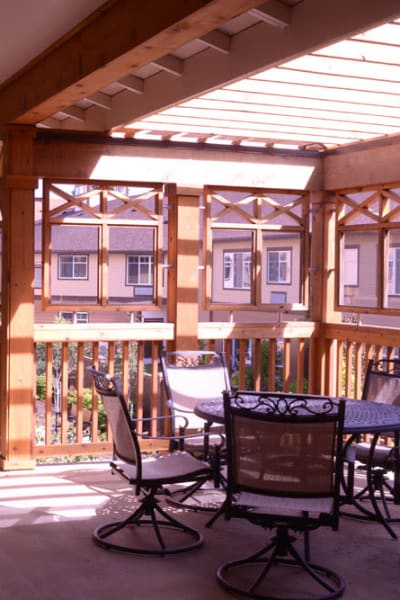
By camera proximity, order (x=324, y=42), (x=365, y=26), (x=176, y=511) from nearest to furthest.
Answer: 1. (x=365, y=26)
2. (x=324, y=42)
3. (x=176, y=511)

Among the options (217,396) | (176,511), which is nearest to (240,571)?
(176,511)

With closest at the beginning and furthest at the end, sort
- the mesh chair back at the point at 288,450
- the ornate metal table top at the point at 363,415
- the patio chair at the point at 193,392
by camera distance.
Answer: the mesh chair back at the point at 288,450 → the ornate metal table top at the point at 363,415 → the patio chair at the point at 193,392

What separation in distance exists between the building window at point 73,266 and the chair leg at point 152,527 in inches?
96.7

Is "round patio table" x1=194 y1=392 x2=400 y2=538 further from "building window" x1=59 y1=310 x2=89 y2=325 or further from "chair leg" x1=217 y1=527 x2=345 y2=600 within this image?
"building window" x1=59 y1=310 x2=89 y2=325

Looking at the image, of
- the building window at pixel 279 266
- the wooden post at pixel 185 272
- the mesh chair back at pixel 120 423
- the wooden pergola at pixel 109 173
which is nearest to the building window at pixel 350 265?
the wooden pergola at pixel 109 173

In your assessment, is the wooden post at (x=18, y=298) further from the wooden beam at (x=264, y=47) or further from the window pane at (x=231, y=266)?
the window pane at (x=231, y=266)

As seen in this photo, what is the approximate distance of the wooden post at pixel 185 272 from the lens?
726cm

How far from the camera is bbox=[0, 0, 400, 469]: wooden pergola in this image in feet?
17.1

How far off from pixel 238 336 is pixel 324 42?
379 centimetres

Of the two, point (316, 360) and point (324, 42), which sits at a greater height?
point (324, 42)

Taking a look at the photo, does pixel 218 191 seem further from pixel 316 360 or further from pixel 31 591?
pixel 31 591

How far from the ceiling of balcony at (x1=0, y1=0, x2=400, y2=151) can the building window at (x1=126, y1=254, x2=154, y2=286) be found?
1.04 m

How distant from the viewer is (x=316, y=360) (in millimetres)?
7824

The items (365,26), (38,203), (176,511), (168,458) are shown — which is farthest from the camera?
(38,203)
